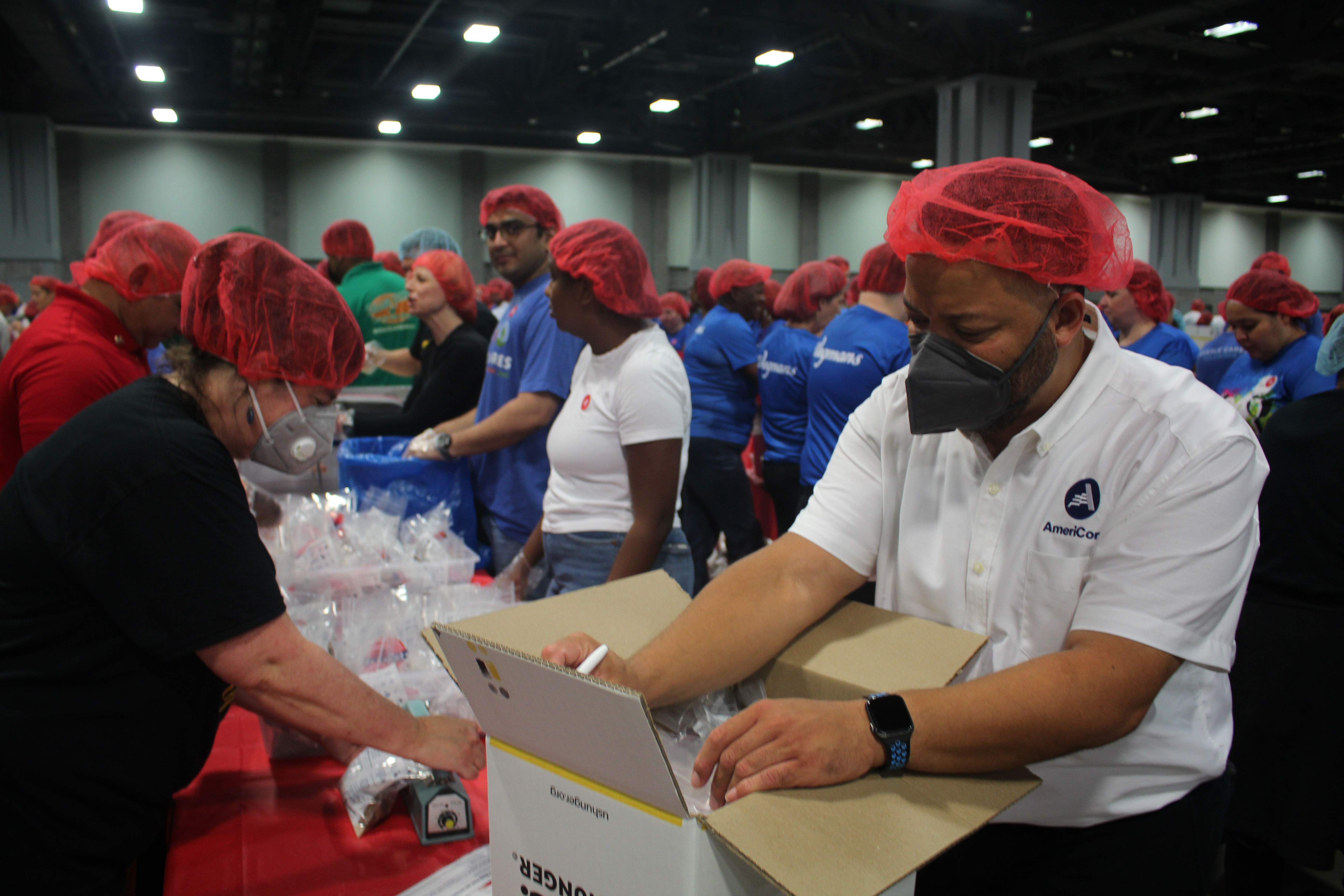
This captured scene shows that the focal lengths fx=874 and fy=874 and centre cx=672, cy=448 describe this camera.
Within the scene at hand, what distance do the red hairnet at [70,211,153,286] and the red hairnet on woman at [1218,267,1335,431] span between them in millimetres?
4219

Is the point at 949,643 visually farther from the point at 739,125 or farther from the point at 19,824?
the point at 739,125

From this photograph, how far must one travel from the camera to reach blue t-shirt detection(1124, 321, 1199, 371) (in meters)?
4.35

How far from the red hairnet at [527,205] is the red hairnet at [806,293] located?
1.56m

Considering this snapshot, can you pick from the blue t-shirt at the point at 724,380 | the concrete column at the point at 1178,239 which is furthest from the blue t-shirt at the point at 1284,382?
the concrete column at the point at 1178,239

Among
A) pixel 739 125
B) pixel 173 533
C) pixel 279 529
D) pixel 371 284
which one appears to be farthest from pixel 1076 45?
pixel 173 533

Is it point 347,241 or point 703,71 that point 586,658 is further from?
point 703,71

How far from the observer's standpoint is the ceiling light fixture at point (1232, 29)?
1005cm

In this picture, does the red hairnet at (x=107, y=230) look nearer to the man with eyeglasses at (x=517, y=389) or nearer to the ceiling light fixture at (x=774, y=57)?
the man with eyeglasses at (x=517, y=389)

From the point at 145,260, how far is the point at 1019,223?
2.10 m

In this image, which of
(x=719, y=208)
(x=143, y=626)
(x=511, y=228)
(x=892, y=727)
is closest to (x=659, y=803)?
(x=892, y=727)

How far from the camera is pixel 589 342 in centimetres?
232

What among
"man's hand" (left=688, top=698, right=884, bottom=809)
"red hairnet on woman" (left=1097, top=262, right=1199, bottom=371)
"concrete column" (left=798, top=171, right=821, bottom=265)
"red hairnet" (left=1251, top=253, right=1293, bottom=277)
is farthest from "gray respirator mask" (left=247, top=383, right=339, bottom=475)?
"concrete column" (left=798, top=171, right=821, bottom=265)

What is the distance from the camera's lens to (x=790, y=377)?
14.0 feet

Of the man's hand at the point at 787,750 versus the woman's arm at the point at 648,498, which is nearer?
the man's hand at the point at 787,750
